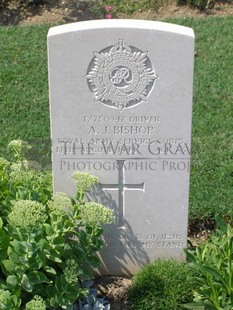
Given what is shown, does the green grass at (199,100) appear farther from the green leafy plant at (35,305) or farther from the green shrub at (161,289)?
the green leafy plant at (35,305)

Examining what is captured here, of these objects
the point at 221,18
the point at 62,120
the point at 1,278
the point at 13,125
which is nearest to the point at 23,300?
the point at 1,278

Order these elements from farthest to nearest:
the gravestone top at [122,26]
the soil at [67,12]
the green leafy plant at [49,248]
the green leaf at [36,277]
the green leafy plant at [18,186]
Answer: the soil at [67,12], the green leafy plant at [18,186], the gravestone top at [122,26], the green leaf at [36,277], the green leafy plant at [49,248]

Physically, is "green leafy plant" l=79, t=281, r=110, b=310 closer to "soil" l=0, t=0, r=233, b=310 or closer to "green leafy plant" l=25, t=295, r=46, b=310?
"green leafy plant" l=25, t=295, r=46, b=310

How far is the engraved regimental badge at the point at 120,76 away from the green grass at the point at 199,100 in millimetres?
1298

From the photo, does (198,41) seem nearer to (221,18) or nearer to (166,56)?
(221,18)

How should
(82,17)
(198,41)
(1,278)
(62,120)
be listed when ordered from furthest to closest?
(82,17) → (198,41) → (62,120) → (1,278)

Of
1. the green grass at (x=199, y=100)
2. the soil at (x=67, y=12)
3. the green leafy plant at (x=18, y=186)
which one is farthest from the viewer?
the soil at (x=67, y=12)

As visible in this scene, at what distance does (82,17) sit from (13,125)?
249cm

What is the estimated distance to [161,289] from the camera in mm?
4289

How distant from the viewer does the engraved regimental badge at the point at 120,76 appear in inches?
159

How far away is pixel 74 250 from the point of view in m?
4.07

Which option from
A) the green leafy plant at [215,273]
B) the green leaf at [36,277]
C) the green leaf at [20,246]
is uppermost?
the green leaf at [20,246]

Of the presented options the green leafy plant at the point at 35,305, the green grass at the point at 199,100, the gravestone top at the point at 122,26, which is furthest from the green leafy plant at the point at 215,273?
the gravestone top at the point at 122,26

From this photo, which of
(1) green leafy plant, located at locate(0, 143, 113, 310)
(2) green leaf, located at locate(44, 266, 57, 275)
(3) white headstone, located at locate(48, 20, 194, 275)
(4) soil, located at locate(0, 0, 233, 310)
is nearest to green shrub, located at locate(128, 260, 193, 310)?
(3) white headstone, located at locate(48, 20, 194, 275)
